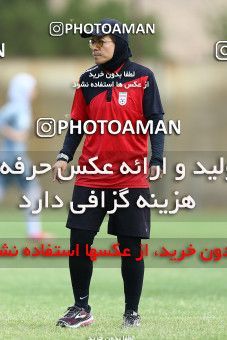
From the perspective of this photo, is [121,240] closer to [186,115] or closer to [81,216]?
[81,216]

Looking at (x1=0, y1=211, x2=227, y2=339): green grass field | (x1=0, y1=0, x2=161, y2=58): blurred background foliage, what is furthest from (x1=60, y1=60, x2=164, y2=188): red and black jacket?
(x1=0, y1=0, x2=161, y2=58): blurred background foliage

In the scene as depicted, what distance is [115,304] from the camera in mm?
9008

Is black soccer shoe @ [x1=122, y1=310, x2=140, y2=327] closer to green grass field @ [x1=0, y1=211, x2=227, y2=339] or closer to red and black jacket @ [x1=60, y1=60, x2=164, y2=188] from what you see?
green grass field @ [x1=0, y1=211, x2=227, y2=339]

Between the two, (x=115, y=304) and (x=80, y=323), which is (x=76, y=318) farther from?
(x=115, y=304)

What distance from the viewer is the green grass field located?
7172 mm

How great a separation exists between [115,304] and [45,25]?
1089 inches

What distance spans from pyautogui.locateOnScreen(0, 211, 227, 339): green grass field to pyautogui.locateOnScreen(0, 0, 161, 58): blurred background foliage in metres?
24.8

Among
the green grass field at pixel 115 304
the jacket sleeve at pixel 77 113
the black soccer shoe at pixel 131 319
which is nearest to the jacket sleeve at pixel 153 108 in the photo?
the jacket sleeve at pixel 77 113

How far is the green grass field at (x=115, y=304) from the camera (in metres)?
7.17

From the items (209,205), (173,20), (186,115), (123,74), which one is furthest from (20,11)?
(123,74)

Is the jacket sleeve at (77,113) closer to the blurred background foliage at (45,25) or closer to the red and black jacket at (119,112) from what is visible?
the red and black jacket at (119,112)

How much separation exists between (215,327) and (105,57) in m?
1.80

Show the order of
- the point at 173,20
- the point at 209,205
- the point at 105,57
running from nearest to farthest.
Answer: the point at 105,57 → the point at 209,205 → the point at 173,20

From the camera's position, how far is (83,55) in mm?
38125
